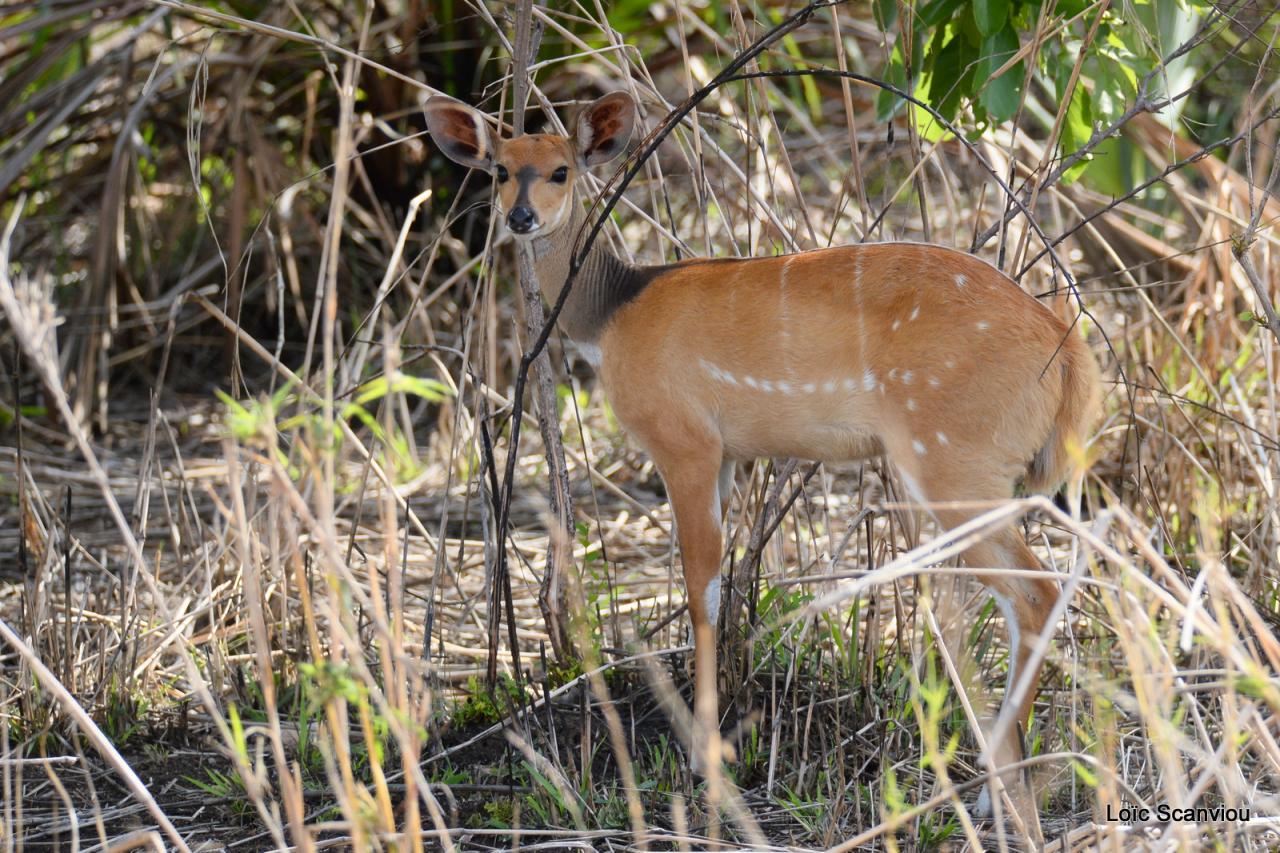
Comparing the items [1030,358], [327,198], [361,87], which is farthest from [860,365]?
[327,198]

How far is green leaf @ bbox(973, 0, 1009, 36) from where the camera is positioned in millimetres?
3336

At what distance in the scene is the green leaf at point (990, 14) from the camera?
3.34m

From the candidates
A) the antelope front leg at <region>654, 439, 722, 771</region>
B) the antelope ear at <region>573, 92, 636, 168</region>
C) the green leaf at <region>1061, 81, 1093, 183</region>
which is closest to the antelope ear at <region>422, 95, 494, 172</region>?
the antelope ear at <region>573, 92, 636, 168</region>

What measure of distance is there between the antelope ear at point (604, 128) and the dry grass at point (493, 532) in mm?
75

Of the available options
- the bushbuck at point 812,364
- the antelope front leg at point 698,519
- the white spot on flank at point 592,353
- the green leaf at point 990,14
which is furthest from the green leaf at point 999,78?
the white spot on flank at point 592,353

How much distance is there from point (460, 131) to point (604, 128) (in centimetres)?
41

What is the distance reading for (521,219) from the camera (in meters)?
3.81

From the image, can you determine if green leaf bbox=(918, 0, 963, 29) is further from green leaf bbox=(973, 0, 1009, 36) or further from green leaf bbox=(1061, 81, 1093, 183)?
green leaf bbox=(1061, 81, 1093, 183)

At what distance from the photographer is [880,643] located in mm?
3971

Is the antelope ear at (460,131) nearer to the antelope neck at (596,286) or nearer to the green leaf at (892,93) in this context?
the antelope neck at (596,286)

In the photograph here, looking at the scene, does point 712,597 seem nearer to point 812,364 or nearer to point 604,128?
point 812,364

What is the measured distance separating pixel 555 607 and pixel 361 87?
3.93m

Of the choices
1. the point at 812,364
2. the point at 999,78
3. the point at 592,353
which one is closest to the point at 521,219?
the point at 592,353

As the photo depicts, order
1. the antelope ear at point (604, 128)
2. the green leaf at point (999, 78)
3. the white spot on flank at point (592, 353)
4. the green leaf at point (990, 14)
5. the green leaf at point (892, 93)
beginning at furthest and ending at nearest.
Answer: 1. the white spot on flank at point (592, 353)
2. the antelope ear at point (604, 128)
3. the green leaf at point (892, 93)
4. the green leaf at point (999, 78)
5. the green leaf at point (990, 14)
